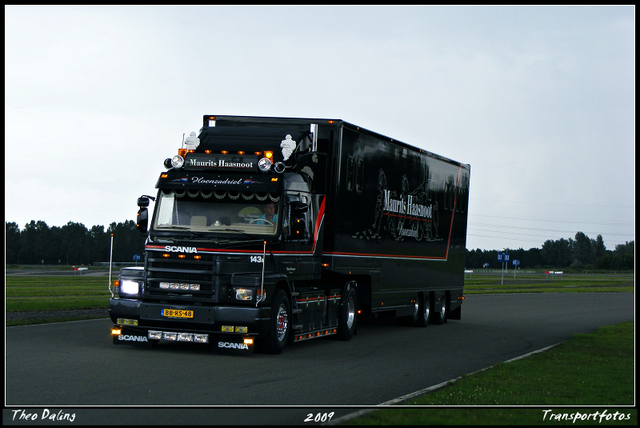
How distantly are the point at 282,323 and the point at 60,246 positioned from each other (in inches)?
4826

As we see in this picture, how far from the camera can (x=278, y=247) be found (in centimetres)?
1466

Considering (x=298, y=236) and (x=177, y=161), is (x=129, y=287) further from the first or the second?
(x=298, y=236)

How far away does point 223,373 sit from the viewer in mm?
12039

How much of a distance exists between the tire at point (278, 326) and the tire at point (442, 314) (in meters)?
9.83

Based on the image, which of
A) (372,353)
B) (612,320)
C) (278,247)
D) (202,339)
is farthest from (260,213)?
(612,320)

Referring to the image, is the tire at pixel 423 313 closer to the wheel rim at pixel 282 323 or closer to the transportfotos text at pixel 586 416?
the wheel rim at pixel 282 323

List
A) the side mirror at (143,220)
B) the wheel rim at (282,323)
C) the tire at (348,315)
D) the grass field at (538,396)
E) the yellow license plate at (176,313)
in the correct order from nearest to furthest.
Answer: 1. the grass field at (538,396)
2. the yellow license plate at (176,313)
3. the wheel rim at (282,323)
4. the side mirror at (143,220)
5. the tire at (348,315)

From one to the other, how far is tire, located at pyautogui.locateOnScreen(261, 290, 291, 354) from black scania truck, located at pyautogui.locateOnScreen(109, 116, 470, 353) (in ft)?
0.07

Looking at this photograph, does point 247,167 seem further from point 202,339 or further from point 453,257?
point 453,257

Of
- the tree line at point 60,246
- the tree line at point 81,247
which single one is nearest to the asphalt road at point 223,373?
the tree line at point 81,247

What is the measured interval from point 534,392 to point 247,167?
6482 mm

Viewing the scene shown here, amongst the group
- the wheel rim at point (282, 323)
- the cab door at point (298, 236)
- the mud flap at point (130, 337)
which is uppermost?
the cab door at point (298, 236)

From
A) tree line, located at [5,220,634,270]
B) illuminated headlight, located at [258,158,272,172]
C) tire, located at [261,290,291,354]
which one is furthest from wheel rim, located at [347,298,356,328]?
tree line, located at [5,220,634,270]

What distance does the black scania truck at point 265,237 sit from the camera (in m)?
14.1
